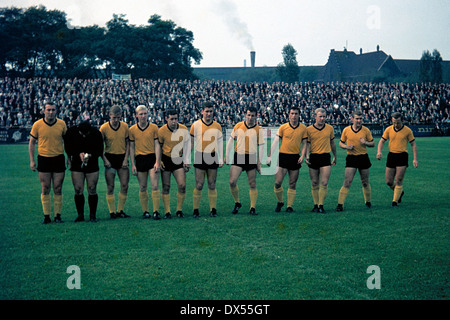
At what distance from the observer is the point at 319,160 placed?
380 inches

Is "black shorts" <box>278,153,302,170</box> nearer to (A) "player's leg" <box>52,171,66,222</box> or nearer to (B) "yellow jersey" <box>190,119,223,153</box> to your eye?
(B) "yellow jersey" <box>190,119,223,153</box>

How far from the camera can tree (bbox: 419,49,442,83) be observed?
8944 centimetres

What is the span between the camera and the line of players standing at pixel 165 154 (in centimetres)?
859

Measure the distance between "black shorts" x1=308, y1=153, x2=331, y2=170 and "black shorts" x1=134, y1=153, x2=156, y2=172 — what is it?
3.51 m

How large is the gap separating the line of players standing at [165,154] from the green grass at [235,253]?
480 mm

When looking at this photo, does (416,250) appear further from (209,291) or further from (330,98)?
(330,98)

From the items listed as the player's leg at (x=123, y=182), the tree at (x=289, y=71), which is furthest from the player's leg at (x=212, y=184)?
the tree at (x=289, y=71)

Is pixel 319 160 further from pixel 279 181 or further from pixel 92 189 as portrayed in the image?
pixel 92 189

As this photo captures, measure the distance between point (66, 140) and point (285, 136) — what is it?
15.2 ft

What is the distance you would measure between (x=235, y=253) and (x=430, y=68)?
97.5m

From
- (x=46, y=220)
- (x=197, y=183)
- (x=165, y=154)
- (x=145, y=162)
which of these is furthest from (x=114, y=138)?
(x=46, y=220)

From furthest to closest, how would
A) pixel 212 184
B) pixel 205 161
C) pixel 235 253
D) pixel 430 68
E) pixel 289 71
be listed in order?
pixel 289 71
pixel 430 68
pixel 212 184
pixel 205 161
pixel 235 253

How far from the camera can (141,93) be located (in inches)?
1578
